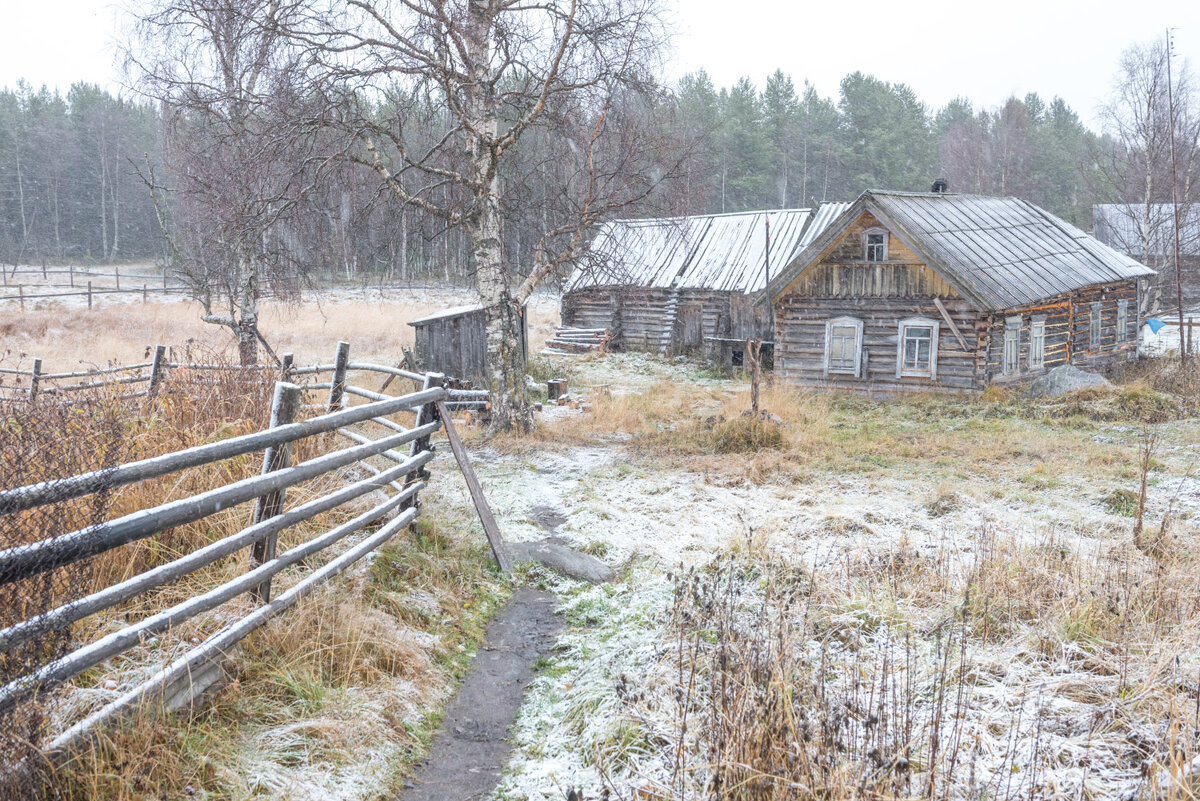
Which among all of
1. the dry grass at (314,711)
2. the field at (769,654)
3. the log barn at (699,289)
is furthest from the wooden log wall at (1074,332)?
the dry grass at (314,711)

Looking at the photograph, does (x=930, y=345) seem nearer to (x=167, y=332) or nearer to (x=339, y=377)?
(x=339, y=377)

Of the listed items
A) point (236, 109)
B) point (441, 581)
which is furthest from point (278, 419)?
point (236, 109)

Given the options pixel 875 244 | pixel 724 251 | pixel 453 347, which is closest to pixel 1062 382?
pixel 875 244

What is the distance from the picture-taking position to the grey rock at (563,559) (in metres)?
6.96

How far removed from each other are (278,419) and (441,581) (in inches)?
81.8

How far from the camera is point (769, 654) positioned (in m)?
4.18

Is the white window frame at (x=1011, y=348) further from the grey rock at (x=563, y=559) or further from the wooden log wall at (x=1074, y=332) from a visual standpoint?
the grey rock at (x=563, y=559)

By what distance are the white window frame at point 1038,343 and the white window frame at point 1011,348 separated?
0.66 m

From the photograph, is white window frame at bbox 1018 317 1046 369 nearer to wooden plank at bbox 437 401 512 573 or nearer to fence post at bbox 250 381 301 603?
wooden plank at bbox 437 401 512 573

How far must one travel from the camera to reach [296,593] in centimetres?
466

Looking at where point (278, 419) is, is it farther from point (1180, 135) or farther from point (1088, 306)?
point (1180, 135)

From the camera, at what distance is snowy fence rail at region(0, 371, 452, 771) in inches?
116

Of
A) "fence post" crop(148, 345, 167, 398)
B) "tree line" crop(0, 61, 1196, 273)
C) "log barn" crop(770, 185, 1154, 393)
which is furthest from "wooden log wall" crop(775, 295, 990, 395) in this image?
"tree line" crop(0, 61, 1196, 273)

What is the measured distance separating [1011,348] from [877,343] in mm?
3051
